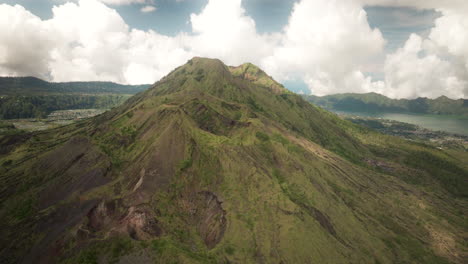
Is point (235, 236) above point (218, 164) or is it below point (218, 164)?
below

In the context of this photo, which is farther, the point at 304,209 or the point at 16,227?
the point at 304,209

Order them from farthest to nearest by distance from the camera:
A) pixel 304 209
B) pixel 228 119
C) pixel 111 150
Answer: pixel 228 119, pixel 111 150, pixel 304 209

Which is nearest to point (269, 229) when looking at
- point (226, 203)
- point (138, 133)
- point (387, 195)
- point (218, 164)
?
point (226, 203)

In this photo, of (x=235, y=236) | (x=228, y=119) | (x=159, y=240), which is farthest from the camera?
(x=228, y=119)

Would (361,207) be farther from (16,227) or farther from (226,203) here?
(16,227)

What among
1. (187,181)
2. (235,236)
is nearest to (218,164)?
(187,181)

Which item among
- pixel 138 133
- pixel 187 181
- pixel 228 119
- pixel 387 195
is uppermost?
pixel 228 119

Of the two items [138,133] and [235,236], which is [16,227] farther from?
[235,236]
